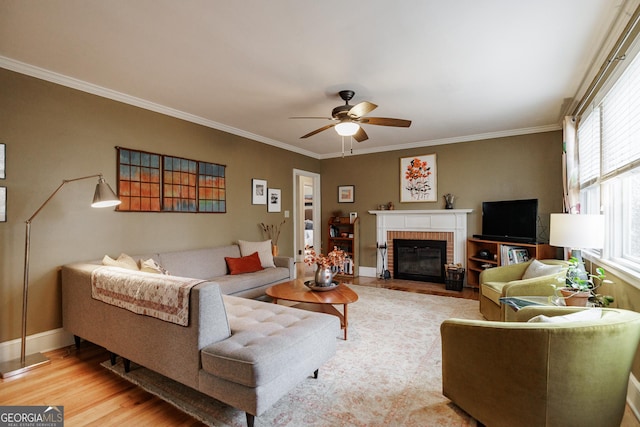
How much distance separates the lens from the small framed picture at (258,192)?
505cm

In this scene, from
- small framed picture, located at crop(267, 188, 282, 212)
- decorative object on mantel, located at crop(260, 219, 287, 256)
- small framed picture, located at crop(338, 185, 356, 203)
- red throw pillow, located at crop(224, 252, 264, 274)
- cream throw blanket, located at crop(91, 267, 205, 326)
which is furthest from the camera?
small framed picture, located at crop(338, 185, 356, 203)

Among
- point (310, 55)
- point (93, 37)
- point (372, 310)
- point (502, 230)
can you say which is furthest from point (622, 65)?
point (93, 37)

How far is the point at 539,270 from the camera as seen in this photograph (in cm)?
318

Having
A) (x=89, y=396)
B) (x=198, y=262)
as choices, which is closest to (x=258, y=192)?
(x=198, y=262)

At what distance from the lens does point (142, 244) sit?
11.6ft

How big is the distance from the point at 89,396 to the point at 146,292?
87cm

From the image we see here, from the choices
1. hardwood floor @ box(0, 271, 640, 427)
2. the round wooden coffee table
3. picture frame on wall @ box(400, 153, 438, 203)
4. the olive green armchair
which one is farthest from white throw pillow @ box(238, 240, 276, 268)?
the olive green armchair

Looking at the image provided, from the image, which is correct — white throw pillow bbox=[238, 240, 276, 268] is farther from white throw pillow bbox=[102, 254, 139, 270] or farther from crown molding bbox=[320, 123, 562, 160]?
crown molding bbox=[320, 123, 562, 160]

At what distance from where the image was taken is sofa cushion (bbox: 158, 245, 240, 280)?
3559 mm

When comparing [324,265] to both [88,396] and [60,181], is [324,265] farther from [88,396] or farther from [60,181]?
[60,181]

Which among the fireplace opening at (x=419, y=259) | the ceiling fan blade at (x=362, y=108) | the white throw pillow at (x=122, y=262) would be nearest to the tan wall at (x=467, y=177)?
the fireplace opening at (x=419, y=259)

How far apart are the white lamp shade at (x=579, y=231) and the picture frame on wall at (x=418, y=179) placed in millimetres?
3132

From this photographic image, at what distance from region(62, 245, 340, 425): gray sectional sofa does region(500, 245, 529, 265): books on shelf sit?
11.2 feet

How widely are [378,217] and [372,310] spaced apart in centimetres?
245
